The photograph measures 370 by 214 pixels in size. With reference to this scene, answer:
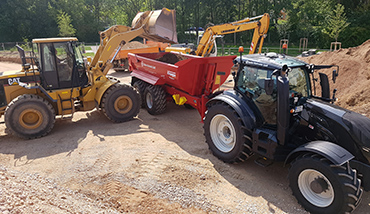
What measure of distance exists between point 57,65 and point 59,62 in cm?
9

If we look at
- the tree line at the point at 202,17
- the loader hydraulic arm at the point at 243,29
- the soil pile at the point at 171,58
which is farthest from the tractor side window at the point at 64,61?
the tree line at the point at 202,17

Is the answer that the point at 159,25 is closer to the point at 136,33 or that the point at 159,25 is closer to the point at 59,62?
the point at 136,33

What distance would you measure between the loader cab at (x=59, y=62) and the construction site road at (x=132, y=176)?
1.30m

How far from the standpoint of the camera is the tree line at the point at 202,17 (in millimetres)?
26234

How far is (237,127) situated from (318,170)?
1501mm

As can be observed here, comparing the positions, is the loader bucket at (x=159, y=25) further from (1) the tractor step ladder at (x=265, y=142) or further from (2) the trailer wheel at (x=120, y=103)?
(1) the tractor step ladder at (x=265, y=142)

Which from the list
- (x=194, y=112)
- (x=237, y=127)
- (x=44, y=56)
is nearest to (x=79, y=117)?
(x=44, y=56)

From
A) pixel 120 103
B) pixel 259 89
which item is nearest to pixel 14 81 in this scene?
pixel 120 103

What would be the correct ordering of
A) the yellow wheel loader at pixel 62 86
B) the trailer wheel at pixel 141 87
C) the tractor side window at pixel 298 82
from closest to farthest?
the tractor side window at pixel 298 82 → the yellow wheel loader at pixel 62 86 → the trailer wheel at pixel 141 87

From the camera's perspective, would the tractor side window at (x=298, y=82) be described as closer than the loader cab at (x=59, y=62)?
Yes

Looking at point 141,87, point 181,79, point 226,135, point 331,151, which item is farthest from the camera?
point 141,87

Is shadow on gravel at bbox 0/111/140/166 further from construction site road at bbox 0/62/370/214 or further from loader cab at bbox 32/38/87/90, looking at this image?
loader cab at bbox 32/38/87/90

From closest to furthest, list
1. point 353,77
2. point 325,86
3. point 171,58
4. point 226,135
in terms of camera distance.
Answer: point 325,86, point 226,135, point 353,77, point 171,58

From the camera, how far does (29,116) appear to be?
6.37m
